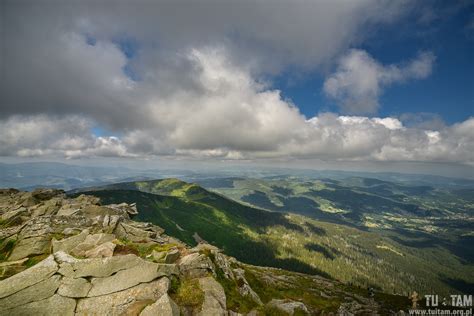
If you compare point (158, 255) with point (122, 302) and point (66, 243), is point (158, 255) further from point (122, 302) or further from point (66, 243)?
point (66, 243)

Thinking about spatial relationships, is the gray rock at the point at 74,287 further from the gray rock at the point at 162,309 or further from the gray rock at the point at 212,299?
the gray rock at the point at 212,299

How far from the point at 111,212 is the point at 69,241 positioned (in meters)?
35.8

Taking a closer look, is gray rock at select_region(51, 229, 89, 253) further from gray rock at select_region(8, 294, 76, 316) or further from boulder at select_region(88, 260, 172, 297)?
gray rock at select_region(8, 294, 76, 316)

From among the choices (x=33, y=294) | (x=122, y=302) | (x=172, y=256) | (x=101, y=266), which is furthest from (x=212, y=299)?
(x=33, y=294)

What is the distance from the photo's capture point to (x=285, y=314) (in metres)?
38.0

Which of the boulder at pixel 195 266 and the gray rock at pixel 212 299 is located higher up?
the boulder at pixel 195 266

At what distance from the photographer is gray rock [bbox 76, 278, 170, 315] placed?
2298 centimetres

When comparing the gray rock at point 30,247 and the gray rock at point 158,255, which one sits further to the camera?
the gray rock at point 158,255

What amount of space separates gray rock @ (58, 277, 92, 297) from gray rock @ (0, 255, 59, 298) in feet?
7.02

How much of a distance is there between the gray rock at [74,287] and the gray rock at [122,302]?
3.38 feet

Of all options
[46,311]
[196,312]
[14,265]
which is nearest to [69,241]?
[14,265]

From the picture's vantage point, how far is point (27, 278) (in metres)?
24.1

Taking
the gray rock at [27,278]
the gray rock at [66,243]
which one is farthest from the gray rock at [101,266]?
the gray rock at [66,243]

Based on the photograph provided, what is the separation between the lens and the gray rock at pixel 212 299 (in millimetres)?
27484
